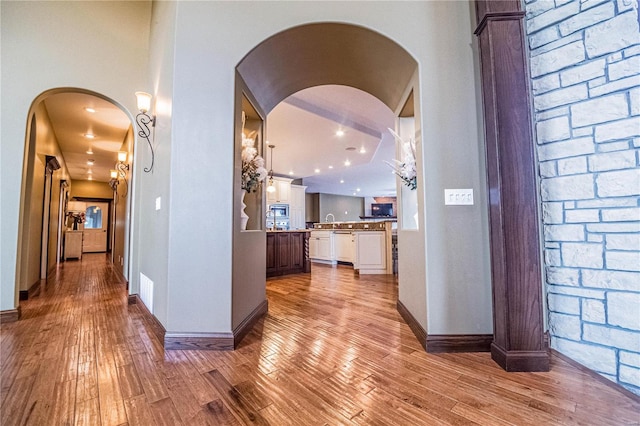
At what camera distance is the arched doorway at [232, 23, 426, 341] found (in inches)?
79.2

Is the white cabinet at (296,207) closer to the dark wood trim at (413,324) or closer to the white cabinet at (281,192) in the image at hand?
the white cabinet at (281,192)

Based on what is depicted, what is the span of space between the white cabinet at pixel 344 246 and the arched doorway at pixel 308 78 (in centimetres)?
312

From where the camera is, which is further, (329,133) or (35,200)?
(329,133)

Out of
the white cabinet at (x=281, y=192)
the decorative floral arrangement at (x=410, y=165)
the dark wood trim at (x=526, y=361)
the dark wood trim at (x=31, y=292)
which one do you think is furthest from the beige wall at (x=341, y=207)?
the dark wood trim at (x=526, y=361)

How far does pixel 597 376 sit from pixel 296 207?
8568mm

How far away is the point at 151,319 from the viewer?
2346mm

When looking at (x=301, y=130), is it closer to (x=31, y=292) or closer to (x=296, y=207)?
(x=31, y=292)

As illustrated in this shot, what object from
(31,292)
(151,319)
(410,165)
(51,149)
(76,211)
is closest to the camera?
(410,165)

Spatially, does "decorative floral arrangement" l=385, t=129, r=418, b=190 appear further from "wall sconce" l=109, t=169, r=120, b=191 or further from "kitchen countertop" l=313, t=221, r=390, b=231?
"wall sconce" l=109, t=169, r=120, b=191

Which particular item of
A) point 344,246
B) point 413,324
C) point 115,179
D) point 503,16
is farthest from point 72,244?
point 503,16

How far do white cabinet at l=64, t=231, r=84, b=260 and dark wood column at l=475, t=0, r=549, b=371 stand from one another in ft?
34.7

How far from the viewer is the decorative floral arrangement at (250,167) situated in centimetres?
230

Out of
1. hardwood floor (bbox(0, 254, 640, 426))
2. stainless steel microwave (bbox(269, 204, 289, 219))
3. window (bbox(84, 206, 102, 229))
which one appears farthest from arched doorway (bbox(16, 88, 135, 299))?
window (bbox(84, 206, 102, 229))

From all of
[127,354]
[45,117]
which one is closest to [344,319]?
[127,354]
